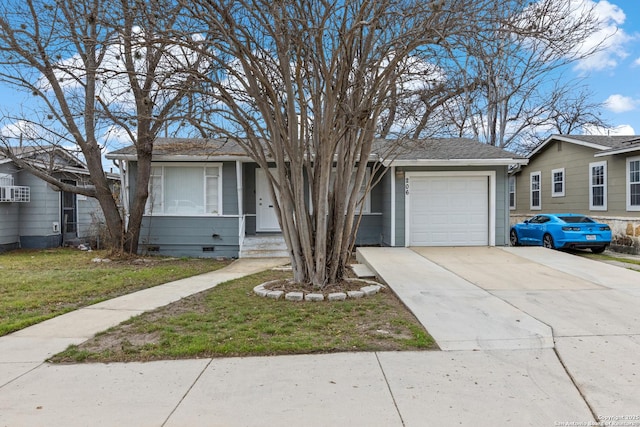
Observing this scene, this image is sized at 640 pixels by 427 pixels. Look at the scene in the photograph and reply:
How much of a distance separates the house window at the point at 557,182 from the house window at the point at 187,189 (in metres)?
13.7

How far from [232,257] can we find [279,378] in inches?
354

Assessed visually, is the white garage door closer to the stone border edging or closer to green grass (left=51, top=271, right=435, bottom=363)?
the stone border edging

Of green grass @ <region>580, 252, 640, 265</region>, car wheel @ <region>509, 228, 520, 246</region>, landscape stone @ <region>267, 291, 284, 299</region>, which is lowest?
green grass @ <region>580, 252, 640, 265</region>

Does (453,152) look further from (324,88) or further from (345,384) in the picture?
(345,384)

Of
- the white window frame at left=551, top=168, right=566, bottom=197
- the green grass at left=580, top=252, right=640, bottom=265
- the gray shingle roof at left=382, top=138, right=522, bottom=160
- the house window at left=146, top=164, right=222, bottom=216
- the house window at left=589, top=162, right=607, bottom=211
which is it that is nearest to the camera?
the green grass at left=580, top=252, right=640, bottom=265

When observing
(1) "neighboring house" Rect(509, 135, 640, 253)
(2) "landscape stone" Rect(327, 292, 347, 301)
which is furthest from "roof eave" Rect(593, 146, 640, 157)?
(2) "landscape stone" Rect(327, 292, 347, 301)

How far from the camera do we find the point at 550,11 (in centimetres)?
532

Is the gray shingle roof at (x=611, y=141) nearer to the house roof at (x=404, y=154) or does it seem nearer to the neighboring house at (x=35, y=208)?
the house roof at (x=404, y=154)

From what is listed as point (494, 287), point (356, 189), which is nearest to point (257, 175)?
point (356, 189)

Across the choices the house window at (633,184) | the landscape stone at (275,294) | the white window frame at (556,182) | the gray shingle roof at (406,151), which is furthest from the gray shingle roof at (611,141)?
the landscape stone at (275,294)

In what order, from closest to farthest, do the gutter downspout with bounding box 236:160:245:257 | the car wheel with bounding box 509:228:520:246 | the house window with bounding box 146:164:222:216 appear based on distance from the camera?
the gutter downspout with bounding box 236:160:245:257, the house window with bounding box 146:164:222:216, the car wheel with bounding box 509:228:520:246

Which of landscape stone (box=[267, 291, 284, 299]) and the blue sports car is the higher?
the blue sports car

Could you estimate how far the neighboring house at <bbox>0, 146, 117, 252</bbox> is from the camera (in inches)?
515

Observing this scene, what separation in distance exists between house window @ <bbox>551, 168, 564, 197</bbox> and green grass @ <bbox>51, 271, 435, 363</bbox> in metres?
14.0
